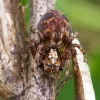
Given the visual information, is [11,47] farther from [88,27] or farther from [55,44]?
[88,27]

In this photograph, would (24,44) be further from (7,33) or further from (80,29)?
(80,29)

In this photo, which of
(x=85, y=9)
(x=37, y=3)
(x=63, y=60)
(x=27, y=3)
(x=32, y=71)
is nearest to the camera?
(x=32, y=71)

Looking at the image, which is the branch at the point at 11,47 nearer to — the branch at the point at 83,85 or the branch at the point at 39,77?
the branch at the point at 39,77

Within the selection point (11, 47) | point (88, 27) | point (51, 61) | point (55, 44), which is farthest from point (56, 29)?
point (88, 27)

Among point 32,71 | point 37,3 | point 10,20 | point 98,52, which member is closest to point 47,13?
point 37,3

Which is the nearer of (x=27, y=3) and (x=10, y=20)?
(x=10, y=20)

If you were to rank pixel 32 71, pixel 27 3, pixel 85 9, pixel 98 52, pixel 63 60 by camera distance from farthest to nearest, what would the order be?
pixel 85 9
pixel 98 52
pixel 27 3
pixel 63 60
pixel 32 71
